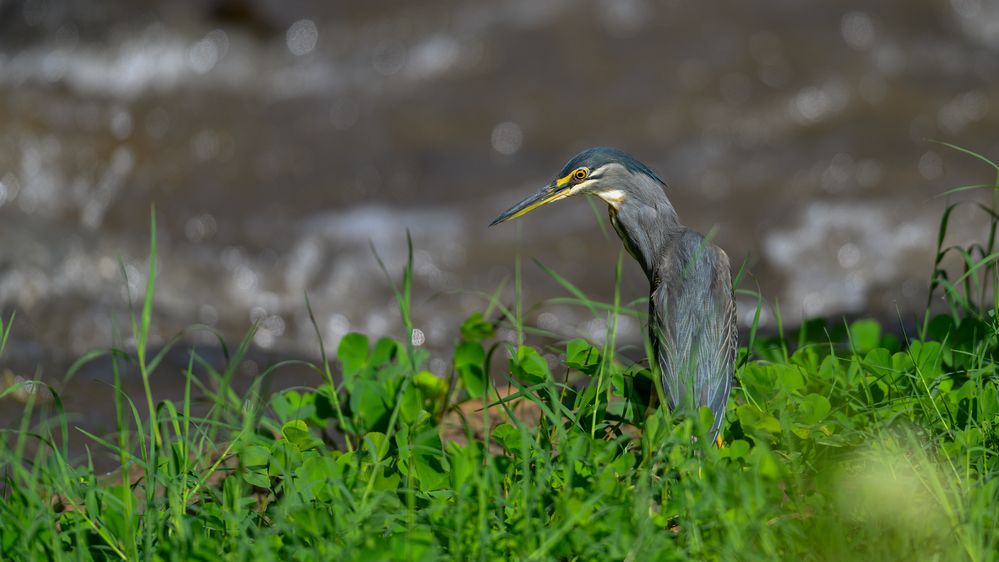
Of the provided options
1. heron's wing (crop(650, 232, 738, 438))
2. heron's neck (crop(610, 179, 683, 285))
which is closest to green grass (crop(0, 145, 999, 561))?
heron's wing (crop(650, 232, 738, 438))

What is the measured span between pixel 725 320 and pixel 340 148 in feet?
16.7

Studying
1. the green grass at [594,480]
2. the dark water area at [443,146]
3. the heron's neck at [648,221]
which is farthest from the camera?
the dark water area at [443,146]

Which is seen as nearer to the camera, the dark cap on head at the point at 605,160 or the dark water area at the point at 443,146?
the dark cap on head at the point at 605,160

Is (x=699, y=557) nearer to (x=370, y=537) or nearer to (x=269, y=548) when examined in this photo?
(x=370, y=537)

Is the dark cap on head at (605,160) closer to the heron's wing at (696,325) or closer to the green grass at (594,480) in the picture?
the heron's wing at (696,325)

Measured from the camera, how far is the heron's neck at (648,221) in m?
3.52

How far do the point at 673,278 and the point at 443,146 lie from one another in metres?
4.86

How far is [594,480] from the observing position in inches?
104

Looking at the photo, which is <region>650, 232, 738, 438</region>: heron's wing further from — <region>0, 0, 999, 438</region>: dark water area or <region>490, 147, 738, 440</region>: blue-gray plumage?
<region>0, 0, 999, 438</region>: dark water area

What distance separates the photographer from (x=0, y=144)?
7359mm

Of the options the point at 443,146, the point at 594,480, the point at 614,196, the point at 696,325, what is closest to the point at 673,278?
the point at 696,325

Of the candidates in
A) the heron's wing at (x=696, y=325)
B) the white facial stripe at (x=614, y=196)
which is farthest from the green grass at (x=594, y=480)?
the white facial stripe at (x=614, y=196)

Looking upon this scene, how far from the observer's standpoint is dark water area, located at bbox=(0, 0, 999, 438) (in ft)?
22.4

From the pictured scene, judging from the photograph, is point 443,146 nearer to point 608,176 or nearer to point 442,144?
point 442,144
